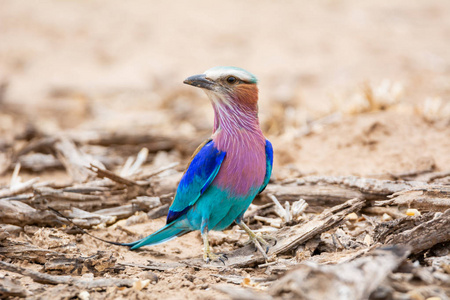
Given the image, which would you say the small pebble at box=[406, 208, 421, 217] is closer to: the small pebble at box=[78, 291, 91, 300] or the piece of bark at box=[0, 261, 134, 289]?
the piece of bark at box=[0, 261, 134, 289]

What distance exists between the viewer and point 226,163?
332 centimetres

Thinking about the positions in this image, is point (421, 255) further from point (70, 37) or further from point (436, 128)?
point (70, 37)

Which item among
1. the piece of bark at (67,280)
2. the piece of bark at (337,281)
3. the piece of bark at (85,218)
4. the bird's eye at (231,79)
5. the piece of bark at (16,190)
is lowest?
the piece of bark at (85,218)

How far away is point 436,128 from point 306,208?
261 cm

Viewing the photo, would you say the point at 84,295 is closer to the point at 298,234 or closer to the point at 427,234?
the point at 298,234

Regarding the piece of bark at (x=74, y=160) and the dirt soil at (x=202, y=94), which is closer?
the dirt soil at (x=202, y=94)

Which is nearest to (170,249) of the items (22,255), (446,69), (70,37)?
(22,255)

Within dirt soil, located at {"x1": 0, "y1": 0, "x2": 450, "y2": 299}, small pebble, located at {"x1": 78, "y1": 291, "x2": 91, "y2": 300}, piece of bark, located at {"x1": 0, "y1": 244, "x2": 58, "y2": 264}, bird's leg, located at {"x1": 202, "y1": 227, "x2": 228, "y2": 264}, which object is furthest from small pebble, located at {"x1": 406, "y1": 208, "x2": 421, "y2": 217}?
piece of bark, located at {"x1": 0, "y1": 244, "x2": 58, "y2": 264}

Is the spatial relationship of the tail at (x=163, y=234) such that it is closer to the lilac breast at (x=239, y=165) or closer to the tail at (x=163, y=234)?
the tail at (x=163, y=234)

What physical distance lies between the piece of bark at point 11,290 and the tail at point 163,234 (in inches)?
40.5

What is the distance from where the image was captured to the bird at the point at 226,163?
3322 mm

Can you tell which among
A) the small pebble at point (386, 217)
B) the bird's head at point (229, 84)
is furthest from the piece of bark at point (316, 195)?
the bird's head at point (229, 84)

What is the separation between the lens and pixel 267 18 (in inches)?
Answer: 547

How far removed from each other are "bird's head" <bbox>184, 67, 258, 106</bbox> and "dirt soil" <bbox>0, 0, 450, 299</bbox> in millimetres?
1217
